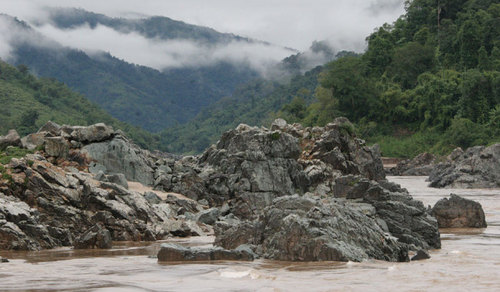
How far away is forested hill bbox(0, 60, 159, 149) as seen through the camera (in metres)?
91.6

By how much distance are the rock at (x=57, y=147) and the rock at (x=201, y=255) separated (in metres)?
15.2

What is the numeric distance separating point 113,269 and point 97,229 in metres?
4.66

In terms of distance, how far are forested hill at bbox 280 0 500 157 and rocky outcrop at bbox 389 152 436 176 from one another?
3.67 m

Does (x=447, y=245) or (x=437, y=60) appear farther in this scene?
(x=437, y=60)

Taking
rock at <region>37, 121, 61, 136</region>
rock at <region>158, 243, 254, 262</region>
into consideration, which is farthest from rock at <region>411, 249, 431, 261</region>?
rock at <region>37, 121, 61, 136</region>

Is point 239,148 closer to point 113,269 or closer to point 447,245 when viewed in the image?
point 447,245

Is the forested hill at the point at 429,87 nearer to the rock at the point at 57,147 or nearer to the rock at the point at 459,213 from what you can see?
the rock at the point at 459,213

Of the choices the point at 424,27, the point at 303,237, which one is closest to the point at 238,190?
the point at 303,237

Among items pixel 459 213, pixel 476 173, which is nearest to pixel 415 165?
pixel 476 173

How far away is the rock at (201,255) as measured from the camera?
37.8ft

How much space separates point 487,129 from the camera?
249 ft

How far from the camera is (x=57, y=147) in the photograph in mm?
25609

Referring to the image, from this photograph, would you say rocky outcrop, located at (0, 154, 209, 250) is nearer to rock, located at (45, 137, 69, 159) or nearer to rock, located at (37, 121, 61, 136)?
rock, located at (45, 137, 69, 159)

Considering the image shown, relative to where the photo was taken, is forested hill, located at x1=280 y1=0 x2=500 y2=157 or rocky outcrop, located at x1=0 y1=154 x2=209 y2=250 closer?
rocky outcrop, located at x1=0 y1=154 x2=209 y2=250
